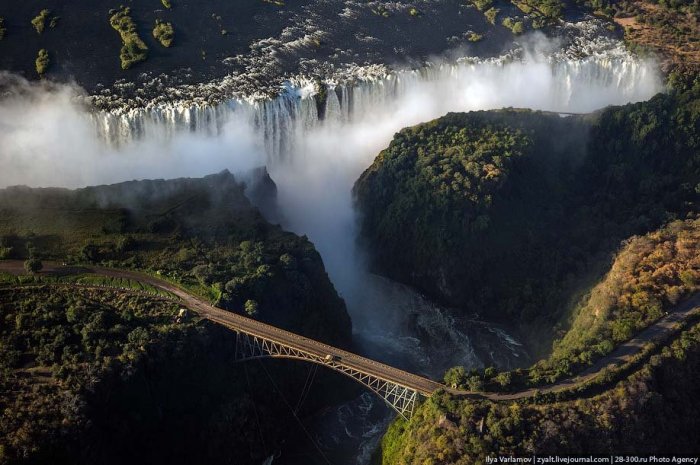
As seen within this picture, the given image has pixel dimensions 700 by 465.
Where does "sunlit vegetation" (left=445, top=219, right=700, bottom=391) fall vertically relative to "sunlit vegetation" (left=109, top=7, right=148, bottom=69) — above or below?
below

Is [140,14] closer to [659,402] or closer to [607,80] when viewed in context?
[607,80]

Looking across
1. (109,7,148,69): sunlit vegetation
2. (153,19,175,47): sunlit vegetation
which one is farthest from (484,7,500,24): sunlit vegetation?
(109,7,148,69): sunlit vegetation

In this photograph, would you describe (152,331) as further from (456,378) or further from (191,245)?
(456,378)

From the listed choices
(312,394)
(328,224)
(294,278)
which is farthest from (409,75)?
(312,394)

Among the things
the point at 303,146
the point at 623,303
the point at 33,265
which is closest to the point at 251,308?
the point at 33,265

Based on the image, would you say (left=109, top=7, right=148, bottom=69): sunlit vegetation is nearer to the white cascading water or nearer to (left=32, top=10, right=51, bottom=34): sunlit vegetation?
(left=32, top=10, right=51, bottom=34): sunlit vegetation

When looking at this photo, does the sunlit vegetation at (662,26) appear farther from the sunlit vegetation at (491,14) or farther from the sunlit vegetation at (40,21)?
the sunlit vegetation at (40,21)
